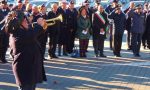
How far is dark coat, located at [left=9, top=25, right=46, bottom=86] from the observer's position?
6977mm

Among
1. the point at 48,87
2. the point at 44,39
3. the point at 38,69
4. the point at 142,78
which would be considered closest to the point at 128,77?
the point at 142,78

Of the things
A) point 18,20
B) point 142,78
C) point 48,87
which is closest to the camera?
point 18,20

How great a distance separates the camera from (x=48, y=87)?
10.2 meters

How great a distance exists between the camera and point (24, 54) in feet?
23.1

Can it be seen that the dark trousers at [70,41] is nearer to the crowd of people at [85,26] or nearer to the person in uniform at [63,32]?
the crowd of people at [85,26]

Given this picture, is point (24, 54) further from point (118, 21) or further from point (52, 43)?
point (118, 21)

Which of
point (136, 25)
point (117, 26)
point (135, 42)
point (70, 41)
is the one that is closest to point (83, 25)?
point (70, 41)

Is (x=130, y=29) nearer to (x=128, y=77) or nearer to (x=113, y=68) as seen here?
(x=113, y=68)

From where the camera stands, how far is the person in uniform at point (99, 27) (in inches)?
593

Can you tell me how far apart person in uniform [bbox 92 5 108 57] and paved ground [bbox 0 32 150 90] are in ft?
1.37

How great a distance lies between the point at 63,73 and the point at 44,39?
6.98ft

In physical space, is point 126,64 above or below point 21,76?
below

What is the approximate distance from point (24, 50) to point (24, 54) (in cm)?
7

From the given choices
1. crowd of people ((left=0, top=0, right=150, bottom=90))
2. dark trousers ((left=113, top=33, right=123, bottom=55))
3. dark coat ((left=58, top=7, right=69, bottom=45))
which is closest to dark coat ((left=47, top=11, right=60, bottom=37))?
crowd of people ((left=0, top=0, right=150, bottom=90))
